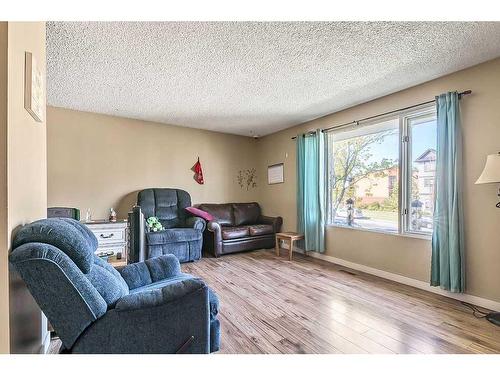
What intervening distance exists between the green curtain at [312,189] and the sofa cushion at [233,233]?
1.00 metres

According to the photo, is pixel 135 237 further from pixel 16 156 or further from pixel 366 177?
pixel 366 177

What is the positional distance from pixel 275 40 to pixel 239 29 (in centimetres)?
33

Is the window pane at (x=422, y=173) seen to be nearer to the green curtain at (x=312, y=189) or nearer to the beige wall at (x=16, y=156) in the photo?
the green curtain at (x=312, y=189)

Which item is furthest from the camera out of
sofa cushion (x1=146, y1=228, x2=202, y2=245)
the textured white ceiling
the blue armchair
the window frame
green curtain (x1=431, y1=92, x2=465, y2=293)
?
sofa cushion (x1=146, y1=228, x2=202, y2=245)

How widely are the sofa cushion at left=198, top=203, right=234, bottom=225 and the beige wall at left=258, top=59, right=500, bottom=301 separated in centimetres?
225

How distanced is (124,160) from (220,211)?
1978 mm

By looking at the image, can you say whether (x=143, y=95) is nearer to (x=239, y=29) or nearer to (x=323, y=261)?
(x=239, y=29)

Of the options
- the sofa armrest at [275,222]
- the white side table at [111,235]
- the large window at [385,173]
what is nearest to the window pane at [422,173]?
the large window at [385,173]

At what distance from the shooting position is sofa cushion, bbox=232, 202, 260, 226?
5.24 m

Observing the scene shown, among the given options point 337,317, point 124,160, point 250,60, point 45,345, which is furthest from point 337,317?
point 124,160

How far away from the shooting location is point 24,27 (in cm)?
139

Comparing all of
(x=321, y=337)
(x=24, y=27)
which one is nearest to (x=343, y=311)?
(x=321, y=337)

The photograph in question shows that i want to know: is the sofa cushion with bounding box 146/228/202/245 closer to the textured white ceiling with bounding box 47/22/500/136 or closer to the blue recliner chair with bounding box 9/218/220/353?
the textured white ceiling with bounding box 47/22/500/136

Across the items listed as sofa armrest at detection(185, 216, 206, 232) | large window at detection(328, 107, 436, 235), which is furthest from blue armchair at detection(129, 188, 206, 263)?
large window at detection(328, 107, 436, 235)
